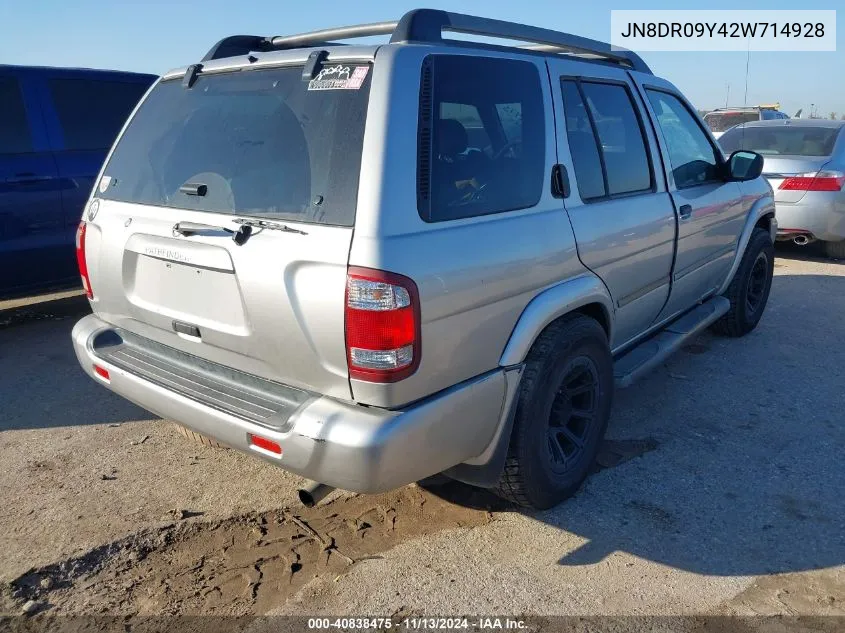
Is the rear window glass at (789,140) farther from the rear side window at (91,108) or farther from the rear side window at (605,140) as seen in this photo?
the rear side window at (91,108)

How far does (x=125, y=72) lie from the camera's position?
6.00m

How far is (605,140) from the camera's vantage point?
339 cm

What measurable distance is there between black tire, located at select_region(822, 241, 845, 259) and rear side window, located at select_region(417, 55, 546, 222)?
271 inches

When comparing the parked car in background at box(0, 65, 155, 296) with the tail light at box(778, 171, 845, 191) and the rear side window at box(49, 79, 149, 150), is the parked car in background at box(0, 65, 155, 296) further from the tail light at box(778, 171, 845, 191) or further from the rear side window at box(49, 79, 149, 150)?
the tail light at box(778, 171, 845, 191)

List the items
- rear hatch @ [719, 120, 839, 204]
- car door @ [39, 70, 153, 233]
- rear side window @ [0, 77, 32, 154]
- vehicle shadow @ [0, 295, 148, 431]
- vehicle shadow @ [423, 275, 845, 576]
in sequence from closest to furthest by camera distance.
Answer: vehicle shadow @ [423, 275, 845, 576]
vehicle shadow @ [0, 295, 148, 431]
rear side window @ [0, 77, 32, 154]
car door @ [39, 70, 153, 233]
rear hatch @ [719, 120, 839, 204]

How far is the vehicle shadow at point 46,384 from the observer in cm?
402

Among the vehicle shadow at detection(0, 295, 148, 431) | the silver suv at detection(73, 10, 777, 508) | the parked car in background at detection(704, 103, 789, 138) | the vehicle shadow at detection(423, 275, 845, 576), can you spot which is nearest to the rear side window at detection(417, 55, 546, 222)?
the silver suv at detection(73, 10, 777, 508)

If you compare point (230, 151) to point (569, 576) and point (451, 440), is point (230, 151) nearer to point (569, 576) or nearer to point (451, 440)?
point (451, 440)

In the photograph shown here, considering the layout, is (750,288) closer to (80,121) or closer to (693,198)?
(693,198)

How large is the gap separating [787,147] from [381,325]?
7.75m

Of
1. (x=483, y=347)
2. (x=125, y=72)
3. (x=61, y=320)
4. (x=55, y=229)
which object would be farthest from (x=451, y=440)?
(x=125, y=72)

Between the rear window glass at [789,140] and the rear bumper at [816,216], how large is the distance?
1.94 ft

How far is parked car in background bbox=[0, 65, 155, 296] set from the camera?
16.6 feet

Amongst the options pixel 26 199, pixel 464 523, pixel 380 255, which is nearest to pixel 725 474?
pixel 464 523
